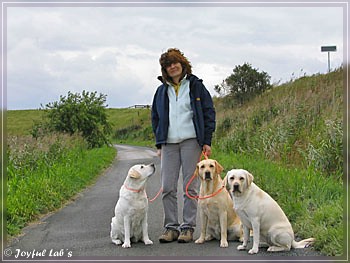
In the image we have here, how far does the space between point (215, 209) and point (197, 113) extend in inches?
52.1

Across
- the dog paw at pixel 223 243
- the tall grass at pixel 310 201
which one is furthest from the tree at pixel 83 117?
the dog paw at pixel 223 243

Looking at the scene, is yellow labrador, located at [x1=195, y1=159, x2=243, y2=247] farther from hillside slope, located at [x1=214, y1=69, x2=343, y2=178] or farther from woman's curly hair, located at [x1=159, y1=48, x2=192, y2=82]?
hillside slope, located at [x1=214, y1=69, x2=343, y2=178]

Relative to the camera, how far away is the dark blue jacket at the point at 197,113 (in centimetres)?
726

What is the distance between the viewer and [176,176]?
7.46 meters

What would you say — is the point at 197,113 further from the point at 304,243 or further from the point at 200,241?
the point at 304,243

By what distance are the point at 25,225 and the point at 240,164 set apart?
6767 mm

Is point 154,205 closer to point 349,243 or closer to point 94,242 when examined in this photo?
point 94,242

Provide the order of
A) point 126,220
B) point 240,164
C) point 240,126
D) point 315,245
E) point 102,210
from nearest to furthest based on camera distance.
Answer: point 315,245
point 126,220
point 102,210
point 240,164
point 240,126

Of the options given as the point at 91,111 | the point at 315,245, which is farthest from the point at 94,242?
the point at 91,111

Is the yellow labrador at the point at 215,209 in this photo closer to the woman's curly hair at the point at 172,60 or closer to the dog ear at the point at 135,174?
the dog ear at the point at 135,174

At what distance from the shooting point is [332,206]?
736 centimetres

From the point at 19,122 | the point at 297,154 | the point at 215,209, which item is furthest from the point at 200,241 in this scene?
the point at 19,122

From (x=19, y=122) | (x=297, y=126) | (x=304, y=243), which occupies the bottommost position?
(x=304, y=243)

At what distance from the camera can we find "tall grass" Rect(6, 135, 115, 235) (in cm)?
917
